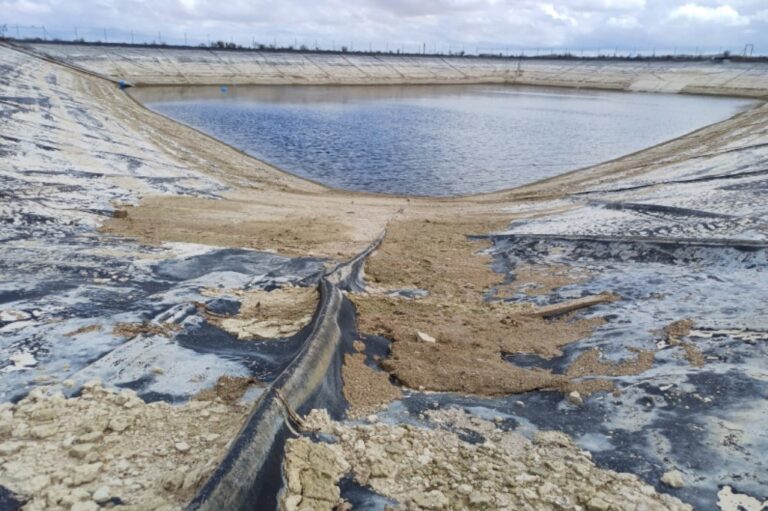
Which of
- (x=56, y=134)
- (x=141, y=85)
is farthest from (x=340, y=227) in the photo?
(x=141, y=85)

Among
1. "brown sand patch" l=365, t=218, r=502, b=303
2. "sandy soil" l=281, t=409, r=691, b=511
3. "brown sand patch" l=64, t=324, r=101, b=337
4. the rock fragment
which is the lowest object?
"brown sand patch" l=365, t=218, r=502, b=303

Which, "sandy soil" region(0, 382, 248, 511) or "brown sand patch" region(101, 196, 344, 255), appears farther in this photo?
"brown sand patch" region(101, 196, 344, 255)

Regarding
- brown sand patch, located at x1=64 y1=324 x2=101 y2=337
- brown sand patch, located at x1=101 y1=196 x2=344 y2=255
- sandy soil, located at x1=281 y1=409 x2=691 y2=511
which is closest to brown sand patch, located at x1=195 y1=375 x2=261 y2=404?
sandy soil, located at x1=281 y1=409 x2=691 y2=511

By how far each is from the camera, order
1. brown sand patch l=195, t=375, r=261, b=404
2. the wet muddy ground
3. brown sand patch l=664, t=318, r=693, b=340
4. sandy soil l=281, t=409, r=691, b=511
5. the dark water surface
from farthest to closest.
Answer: the dark water surface, brown sand patch l=664, t=318, r=693, b=340, brown sand patch l=195, t=375, r=261, b=404, the wet muddy ground, sandy soil l=281, t=409, r=691, b=511

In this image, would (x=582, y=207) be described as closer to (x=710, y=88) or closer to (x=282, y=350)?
(x=282, y=350)

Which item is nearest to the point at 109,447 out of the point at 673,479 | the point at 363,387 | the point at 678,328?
the point at 363,387

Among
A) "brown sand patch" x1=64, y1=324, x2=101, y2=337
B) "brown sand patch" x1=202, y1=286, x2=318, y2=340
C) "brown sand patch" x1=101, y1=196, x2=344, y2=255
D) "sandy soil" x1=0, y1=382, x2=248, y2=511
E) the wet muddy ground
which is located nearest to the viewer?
"sandy soil" x1=0, y1=382, x2=248, y2=511

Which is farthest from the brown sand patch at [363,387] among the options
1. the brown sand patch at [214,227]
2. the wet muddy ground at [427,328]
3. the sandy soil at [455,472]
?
the brown sand patch at [214,227]

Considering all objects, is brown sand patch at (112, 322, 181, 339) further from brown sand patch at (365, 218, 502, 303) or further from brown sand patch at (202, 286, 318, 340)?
brown sand patch at (365, 218, 502, 303)
